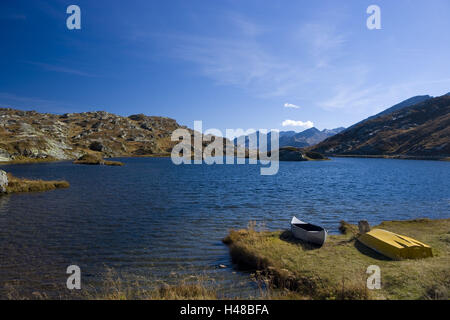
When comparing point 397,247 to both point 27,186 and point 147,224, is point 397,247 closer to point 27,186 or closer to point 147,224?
point 147,224

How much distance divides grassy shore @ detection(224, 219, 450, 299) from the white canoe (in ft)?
2.15

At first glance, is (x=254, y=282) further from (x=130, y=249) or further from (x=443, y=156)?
(x=443, y=156)

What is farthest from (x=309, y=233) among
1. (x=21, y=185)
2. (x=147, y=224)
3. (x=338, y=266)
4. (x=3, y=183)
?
(x=21, y=185)

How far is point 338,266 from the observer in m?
15.1

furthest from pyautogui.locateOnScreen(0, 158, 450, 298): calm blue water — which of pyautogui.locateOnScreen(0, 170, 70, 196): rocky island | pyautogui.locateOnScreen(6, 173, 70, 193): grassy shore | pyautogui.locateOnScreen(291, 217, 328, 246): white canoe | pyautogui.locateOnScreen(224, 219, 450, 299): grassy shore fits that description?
pyautogui.locateOnScreen(291, 217, 328, 246): white canoe

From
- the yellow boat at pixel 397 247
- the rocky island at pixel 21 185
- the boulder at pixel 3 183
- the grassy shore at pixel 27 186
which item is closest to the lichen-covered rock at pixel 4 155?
the rocky island at pixel 21 185

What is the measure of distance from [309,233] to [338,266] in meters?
4.45

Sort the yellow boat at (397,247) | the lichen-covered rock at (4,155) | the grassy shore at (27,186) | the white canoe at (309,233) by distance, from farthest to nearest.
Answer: the lichen-covered rock at (4,155)
the grassy shore at (27,186)
the white canoe at (309,233)
the yellow boat at (397,247)

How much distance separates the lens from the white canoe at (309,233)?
18.9 meters

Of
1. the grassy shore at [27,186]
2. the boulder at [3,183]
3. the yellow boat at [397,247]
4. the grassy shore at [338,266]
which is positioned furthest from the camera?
the grassy shore at [27,186]

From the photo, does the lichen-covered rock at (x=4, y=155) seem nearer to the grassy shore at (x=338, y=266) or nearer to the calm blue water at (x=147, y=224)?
the calm blue water at (x=147, y=224)

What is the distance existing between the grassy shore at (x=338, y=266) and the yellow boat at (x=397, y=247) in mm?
508
